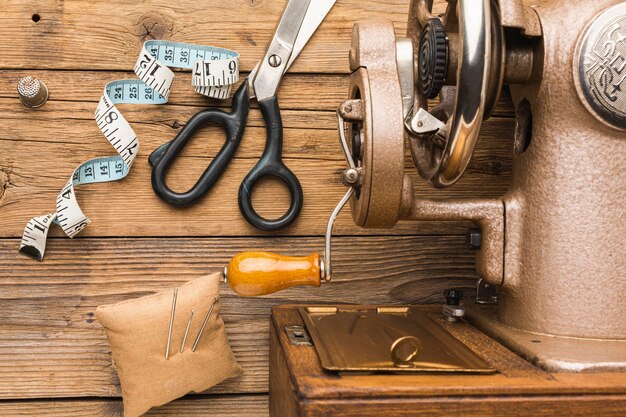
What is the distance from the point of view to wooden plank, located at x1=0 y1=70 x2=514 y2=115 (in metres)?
1.10

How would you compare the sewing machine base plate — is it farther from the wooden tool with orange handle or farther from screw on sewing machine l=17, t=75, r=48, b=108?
screw on sewing machine l=17, t=75, r=48, b=108

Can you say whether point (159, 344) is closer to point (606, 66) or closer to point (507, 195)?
point (507, 195)

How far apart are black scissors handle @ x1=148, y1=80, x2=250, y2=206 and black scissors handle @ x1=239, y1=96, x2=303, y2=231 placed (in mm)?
40

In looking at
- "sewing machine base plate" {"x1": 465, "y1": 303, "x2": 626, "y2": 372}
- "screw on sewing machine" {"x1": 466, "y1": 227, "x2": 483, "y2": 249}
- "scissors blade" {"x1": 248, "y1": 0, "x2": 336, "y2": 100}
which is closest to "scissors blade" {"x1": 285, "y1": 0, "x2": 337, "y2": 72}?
"scissors blade" {"x1": 248, "y1": 0, "x2": 336, "y2": 100}

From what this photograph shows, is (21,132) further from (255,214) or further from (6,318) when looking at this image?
(255,214)

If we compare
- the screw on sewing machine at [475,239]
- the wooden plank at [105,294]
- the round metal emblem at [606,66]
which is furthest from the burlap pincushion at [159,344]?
the round metal emblem at [606,66]

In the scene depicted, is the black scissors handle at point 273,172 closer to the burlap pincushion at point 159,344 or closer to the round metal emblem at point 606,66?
the burlap pincushion at point 159,344

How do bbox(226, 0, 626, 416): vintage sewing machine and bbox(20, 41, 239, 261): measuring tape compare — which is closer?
bbox(226, 0, 626, 416): vintage sewing machine

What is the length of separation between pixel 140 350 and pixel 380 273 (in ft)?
1.37

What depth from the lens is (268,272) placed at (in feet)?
Answer: 2.95

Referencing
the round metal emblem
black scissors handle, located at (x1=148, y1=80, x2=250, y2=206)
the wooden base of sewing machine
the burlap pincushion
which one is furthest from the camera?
black scissors handle, located at (x1=148, y1=80, x2=250, y2=206)

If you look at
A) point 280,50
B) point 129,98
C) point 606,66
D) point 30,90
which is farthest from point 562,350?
point 30,90

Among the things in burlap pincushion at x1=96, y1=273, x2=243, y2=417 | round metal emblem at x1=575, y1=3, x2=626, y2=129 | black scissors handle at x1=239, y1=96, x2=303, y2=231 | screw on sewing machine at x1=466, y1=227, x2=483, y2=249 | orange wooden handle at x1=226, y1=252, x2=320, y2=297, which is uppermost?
round metal emblem at x1=575, y1=3, x2=626, y2=129

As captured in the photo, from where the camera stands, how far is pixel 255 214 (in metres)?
1.08
